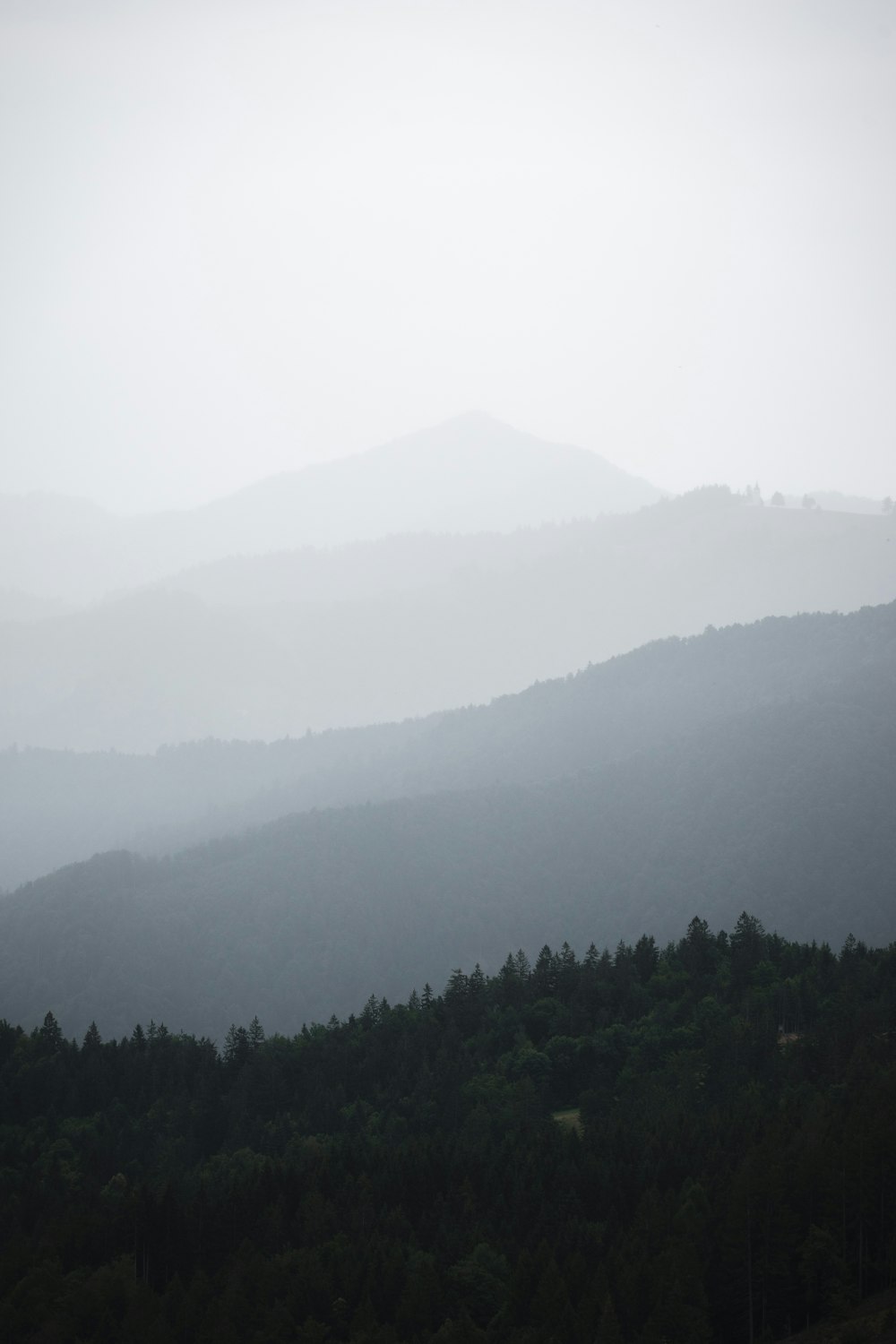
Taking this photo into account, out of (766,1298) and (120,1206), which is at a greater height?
(120,1206)

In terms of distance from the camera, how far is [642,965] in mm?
130375

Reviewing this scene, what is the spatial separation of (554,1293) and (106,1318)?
2528 cm

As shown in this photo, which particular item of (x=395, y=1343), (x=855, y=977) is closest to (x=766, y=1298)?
(x=395, y=1343)

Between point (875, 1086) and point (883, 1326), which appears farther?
point (875, 1086)

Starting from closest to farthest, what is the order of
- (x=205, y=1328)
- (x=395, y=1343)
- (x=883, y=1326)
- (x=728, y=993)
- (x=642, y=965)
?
(x=883, y=1326), (x=395, y=1343), (x=205, y=1328), (x=728, y=993), (x=642, y=965)

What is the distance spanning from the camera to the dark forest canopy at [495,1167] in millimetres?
63125

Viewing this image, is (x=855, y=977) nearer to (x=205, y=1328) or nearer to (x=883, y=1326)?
(x=883, y=1326)

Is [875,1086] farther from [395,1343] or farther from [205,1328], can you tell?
[205,1328]

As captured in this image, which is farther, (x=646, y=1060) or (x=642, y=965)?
(x=642, y=965)

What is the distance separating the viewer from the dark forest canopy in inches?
2485

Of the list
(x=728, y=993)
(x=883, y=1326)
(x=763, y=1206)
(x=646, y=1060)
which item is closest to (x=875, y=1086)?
(x=763, y=1206)

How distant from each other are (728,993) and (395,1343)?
66813 mm

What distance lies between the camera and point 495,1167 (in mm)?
82875

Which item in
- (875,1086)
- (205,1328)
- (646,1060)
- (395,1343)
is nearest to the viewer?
(395,1343)
